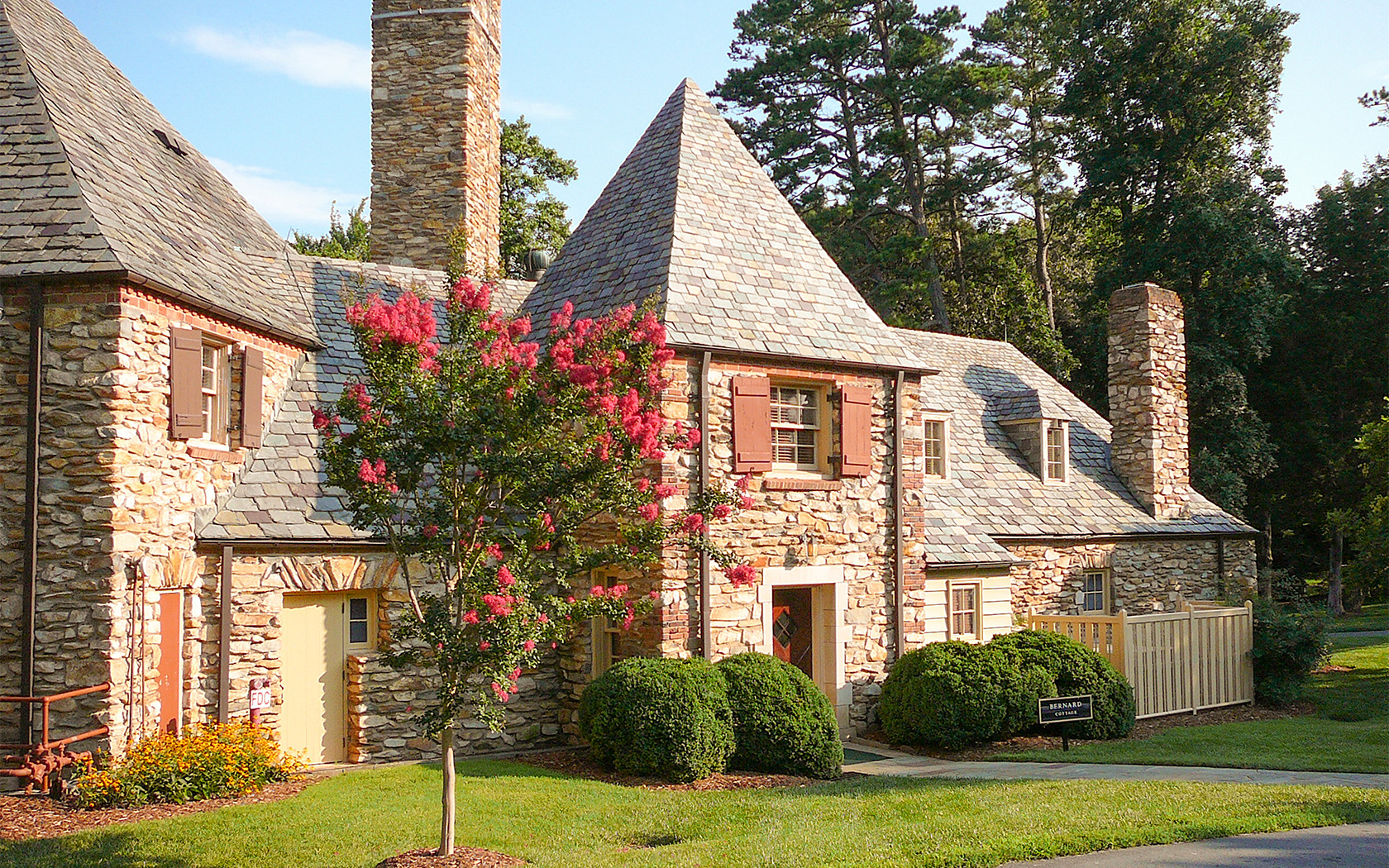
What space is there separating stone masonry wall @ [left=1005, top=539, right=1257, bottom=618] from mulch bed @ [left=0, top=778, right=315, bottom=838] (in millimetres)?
13515

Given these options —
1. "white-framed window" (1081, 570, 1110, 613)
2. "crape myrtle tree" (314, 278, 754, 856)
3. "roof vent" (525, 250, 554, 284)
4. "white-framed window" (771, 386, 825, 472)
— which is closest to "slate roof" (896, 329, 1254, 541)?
"white-framed window" (1081, 570, 1110, 613)

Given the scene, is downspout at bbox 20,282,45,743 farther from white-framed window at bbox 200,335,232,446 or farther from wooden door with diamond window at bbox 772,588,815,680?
wooden door with diamond window at bbox 772,588,815,680

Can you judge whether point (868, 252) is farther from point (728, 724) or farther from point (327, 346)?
point (728, 724)

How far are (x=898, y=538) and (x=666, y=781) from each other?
5171 millimetres

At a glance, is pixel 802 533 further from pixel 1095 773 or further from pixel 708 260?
pixel 1095 773

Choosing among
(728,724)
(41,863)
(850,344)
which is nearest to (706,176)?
(850,344)

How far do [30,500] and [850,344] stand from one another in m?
10.1

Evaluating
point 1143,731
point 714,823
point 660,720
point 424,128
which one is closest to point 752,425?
point 660,720

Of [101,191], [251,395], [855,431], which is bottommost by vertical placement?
[855,431]

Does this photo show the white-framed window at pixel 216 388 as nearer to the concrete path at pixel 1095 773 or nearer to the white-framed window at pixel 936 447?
the concrete path at pixel 1095 773

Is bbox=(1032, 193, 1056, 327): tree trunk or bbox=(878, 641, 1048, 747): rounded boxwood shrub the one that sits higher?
bbox=(1032, 193, 1056, 327): tree trunk

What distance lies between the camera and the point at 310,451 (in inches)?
567

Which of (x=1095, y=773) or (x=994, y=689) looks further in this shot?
(x=994, y=689)

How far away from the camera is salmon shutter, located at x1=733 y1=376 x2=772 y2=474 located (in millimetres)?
14039
